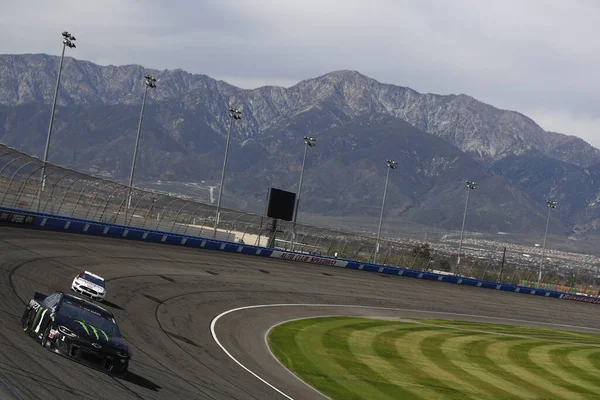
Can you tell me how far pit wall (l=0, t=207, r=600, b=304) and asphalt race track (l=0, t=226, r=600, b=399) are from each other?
1683mm

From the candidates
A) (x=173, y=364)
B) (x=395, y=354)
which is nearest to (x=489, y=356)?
(x=395, y=354)

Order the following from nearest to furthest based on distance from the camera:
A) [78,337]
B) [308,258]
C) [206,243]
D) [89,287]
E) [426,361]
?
1. [78,337]
2. [89,287]
3. [426,361]
4. [206,243]
5. [308,258]

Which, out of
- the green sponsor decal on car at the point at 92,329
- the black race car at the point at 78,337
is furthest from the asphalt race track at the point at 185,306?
the green sponsor decal on car at the point at 92,329

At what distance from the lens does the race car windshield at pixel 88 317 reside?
19.9 meters

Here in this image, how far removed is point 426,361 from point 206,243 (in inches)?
1057

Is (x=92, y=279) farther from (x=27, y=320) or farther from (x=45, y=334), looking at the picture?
(x=45, y=334)

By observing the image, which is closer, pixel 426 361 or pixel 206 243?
pixel 426 361

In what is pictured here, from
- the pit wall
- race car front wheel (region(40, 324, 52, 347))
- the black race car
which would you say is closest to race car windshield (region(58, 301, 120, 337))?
the black race car

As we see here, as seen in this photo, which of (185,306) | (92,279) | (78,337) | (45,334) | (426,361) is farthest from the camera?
(185,306)

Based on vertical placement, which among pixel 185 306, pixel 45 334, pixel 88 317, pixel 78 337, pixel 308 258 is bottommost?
pixel 185 306

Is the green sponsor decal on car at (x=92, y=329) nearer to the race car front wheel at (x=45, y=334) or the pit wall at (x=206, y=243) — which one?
the race car front wheel at (x=45, y=334)

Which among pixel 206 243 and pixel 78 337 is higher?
pixel 206 243

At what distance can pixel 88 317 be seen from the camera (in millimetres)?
20438

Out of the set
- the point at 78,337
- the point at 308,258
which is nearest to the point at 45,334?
the point at 78,337
